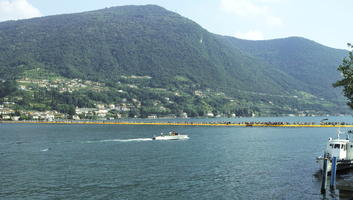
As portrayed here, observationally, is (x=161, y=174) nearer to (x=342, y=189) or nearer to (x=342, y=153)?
(x=342, y=189)

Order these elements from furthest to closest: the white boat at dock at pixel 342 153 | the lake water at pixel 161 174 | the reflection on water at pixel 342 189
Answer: the white boat at dock at pixel 342 153 → the lake water at pixel 161 174 → the reflection on water at pixel 342 189

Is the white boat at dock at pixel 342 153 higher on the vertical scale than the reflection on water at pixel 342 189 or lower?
higher

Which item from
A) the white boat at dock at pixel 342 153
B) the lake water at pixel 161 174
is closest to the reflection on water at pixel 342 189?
the lake water at pixel 161 174

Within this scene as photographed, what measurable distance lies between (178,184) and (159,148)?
49914 mm

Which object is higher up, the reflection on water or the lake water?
the reflection on water

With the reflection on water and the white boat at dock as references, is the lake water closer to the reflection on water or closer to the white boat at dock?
the reflection on water

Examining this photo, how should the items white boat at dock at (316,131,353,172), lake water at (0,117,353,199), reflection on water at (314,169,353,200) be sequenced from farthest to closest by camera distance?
1. white boat at dock at (316,131,353,172)
2. lake water at (0,117,353,199)
3. reflection on water at (314,169,353,200)

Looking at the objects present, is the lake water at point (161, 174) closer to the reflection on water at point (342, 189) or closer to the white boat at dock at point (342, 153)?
the reflection on water at point (342, 189)

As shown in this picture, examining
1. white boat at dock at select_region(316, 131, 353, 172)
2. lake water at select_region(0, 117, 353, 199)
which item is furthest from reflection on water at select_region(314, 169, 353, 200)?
white boat at dock at select_region(316, 131, 353, 172)

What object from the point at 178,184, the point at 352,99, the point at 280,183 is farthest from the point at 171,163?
the point at 352,99

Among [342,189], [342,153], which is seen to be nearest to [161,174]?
[342,189]

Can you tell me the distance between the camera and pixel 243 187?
58.6 metres

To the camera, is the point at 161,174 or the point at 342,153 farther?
the point at 161,174

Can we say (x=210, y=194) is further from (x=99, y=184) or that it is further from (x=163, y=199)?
(x=99, y=184)
